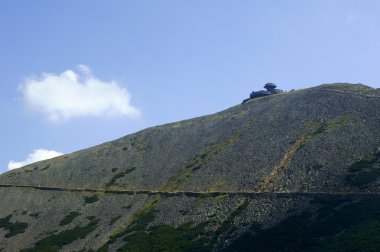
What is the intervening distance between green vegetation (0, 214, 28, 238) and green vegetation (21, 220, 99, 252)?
7.26 metres

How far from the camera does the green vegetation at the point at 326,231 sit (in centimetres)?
5647

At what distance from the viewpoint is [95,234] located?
266 feet

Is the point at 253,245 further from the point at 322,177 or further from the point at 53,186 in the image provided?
the point at 53,186

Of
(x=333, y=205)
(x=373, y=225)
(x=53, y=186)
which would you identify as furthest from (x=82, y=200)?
(x=373, y=225)

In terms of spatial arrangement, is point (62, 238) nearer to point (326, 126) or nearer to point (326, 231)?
point (326, 231)

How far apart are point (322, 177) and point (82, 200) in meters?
46.3

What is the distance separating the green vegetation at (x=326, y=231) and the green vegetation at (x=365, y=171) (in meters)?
4.72

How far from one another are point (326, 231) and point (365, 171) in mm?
18243

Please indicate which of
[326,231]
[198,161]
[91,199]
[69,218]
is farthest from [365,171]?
[69,218]

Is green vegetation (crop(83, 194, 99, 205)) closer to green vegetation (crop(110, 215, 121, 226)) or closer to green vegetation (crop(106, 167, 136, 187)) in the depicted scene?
green vegetation (crop(106, 167, 136, 187))

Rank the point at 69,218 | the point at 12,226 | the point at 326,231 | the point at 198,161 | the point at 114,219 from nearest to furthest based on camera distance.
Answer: the point at 326,231 < the point at 114,219 < the point at 69,218 < the point at 12,226 < the point at 198,161

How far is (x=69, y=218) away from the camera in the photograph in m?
90.8

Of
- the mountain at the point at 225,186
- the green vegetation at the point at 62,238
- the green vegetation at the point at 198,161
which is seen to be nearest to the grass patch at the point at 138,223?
the mountain at the point at 225,186

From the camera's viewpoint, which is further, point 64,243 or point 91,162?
point 91,162
